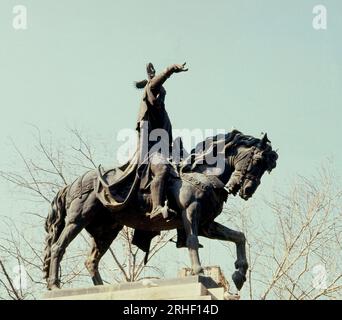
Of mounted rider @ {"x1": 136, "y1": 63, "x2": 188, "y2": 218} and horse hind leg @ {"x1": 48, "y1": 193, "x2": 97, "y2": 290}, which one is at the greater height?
mounted rider @ {"x1": 136, "y1": 63, "x2": 188, "y2": 218}

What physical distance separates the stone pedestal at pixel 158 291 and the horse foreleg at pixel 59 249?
433mm

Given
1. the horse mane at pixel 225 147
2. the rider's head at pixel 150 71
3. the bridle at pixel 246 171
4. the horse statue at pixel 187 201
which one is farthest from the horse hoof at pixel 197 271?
the rider's head at pixel 150 71

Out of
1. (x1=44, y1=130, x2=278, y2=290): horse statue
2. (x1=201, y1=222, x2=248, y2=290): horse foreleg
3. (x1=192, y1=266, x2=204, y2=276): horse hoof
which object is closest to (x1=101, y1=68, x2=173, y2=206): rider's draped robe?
(x1=44, y1=130, x2=278, y2=290): horse statue

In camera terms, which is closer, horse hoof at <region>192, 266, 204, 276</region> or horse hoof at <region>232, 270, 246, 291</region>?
horse hoof at <region>192, 266, 204, 276</region>

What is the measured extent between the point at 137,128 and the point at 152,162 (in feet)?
2.84

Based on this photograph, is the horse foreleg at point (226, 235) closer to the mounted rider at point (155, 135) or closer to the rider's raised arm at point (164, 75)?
the mounted rider at point (155, 135)

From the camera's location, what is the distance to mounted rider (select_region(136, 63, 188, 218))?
1016cm

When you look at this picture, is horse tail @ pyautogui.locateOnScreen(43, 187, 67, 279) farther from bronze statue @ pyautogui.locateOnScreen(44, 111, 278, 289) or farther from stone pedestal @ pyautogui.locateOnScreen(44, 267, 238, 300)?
stone pedestal @ pyautogui.locateOnScreen(44, 267, 238, 300)

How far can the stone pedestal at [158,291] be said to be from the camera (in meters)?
9.06

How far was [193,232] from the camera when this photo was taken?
387 inches

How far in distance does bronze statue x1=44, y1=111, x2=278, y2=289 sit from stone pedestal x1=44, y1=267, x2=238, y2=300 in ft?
2.31

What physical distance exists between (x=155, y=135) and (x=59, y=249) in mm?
2180
